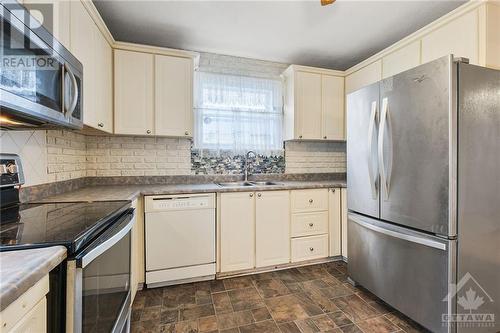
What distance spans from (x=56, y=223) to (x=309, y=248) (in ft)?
7.31

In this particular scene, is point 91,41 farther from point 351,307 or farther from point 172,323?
point 351,307

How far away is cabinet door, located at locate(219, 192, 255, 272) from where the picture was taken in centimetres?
229

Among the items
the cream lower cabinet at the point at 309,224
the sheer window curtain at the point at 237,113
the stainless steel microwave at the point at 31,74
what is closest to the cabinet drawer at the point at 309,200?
the cream lower cabinet at the point at 309,224

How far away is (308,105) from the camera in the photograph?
9.45 ft

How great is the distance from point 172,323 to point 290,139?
217 cm

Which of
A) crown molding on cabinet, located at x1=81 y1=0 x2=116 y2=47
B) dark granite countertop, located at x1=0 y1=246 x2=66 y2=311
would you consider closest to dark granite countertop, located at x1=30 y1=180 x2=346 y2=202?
dark granite countertop, located at x1=0 y1=246 x2=66 y2=311

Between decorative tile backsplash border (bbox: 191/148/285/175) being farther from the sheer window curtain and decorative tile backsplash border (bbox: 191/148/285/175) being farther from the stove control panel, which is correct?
the stove control panel

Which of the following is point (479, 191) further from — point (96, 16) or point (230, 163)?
point (96, 16)

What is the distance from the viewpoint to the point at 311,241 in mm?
2586

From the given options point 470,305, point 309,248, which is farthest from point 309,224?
point 470,305

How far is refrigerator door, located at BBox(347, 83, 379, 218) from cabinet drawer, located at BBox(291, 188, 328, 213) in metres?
0.45

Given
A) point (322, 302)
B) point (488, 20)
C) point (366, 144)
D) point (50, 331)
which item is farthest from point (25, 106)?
point (488, 20)

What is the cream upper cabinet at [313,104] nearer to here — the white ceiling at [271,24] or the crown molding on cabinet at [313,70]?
the crown molding on cabinet at [313,70]

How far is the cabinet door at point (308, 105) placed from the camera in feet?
9.32
